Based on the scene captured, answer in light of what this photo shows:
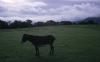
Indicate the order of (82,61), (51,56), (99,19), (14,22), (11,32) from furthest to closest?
1. (99,19)
2. (14,22)
3. (11,32)
4. (51,56)
5. (82,61)

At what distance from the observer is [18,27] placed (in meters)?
34.2

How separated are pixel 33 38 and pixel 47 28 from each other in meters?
19.5

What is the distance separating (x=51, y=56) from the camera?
1441 centimetres

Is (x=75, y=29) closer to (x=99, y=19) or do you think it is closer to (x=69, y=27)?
(x=69, y=27)

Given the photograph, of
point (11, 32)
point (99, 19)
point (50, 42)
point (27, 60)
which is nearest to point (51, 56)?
point (50, 42)

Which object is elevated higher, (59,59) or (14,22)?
(14,22)

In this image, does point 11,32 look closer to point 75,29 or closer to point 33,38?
point 75,29

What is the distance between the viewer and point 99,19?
39781 mm

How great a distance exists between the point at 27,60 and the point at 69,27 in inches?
928

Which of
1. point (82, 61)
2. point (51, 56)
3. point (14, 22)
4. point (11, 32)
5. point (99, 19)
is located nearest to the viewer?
point (82, 61)

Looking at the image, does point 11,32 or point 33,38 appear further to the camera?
point 11,32

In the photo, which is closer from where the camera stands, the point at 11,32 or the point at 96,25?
the point at 11,32

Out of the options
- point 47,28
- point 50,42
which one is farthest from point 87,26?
point 50,42

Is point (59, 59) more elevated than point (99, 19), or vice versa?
point (99, 19)
